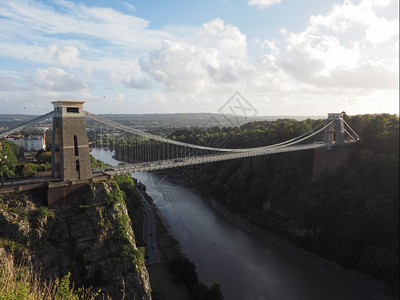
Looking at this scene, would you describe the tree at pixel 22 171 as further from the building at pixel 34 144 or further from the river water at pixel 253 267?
the building at pixel 34 144

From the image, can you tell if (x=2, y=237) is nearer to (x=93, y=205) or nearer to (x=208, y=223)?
(x=93, y=205)

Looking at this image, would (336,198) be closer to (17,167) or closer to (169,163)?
(169,163)

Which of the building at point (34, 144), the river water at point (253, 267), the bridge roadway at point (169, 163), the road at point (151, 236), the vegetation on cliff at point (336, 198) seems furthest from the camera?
the building at point (34, 144)

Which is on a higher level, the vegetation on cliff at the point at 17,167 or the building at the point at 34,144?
the vegetation on cliff at the point at 17,167

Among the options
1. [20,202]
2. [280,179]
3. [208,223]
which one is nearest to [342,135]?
[280,179]

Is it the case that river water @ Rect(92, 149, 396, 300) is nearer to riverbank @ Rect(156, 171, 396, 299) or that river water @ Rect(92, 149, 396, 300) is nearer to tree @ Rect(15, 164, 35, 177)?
riverbank @ Rect(156, 171, 396, 299)

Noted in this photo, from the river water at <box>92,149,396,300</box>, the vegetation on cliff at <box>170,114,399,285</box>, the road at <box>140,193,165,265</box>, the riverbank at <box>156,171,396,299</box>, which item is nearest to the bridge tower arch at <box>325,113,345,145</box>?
the vegetation on cliff at <box>170,114,399,285</box>

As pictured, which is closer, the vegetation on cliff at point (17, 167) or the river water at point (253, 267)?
the river water at point (253, 267)

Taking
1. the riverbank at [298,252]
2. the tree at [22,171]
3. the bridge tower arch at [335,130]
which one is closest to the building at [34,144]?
the tree at [22,171]
